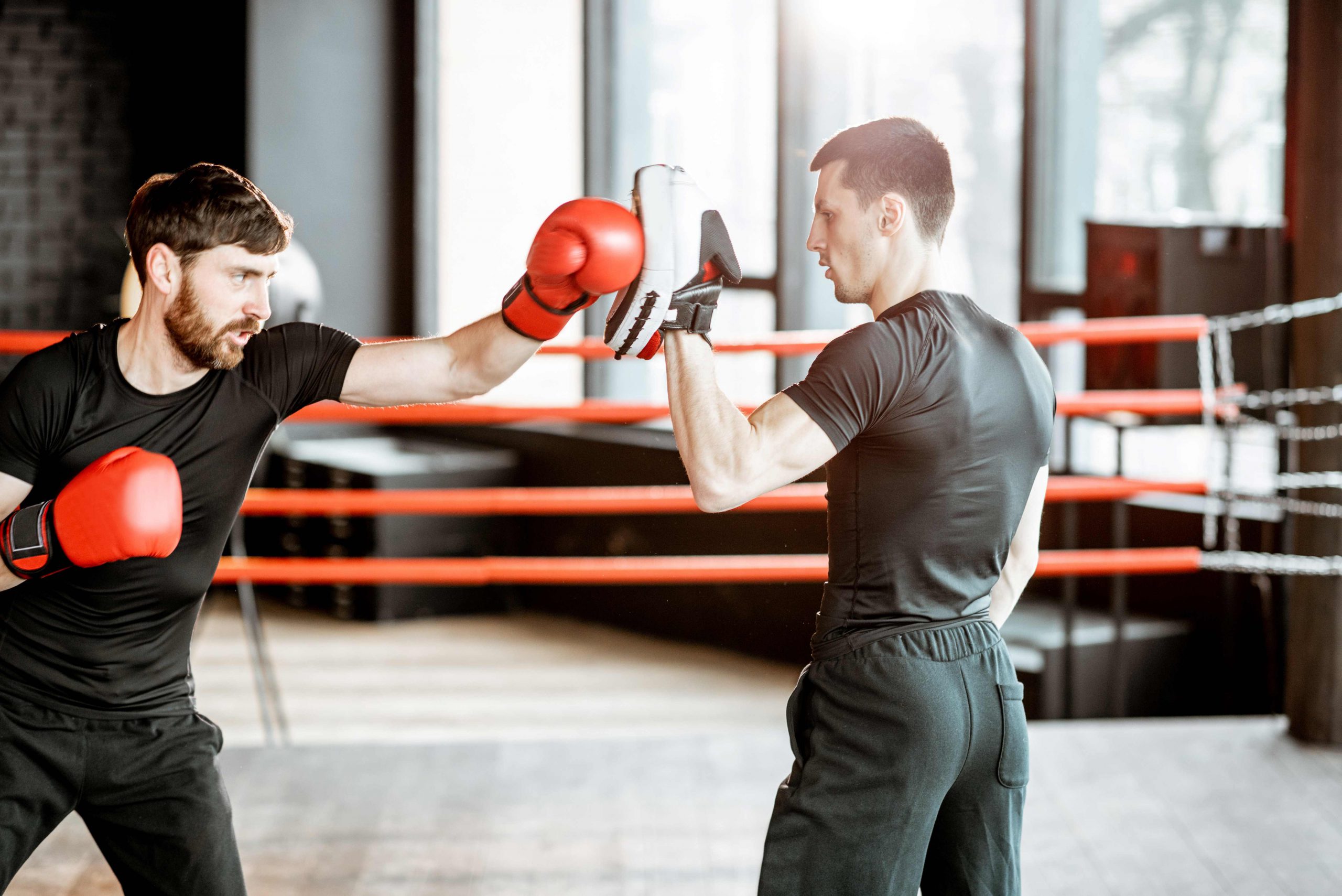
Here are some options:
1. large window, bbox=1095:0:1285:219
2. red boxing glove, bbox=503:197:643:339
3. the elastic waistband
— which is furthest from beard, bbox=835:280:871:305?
large window, bbox=1095:0:1285:219

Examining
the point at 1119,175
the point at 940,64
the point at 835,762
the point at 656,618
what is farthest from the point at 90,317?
the point at 835,762

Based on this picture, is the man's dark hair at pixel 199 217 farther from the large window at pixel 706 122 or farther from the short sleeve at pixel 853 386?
the large window at pixel 706 122

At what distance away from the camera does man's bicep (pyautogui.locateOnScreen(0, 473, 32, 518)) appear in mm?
1540

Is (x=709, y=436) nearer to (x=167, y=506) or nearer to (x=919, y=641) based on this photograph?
(x=919, y=641)

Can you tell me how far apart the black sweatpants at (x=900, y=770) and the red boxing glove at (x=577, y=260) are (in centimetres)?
48

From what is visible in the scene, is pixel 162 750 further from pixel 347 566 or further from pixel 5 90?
pixel 5 90

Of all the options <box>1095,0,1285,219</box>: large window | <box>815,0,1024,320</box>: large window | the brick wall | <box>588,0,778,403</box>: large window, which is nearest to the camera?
<box>1095,0,1285,219</box>: large window

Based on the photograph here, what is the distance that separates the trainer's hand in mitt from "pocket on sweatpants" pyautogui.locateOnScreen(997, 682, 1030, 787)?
510 mm

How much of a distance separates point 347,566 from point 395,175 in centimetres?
346

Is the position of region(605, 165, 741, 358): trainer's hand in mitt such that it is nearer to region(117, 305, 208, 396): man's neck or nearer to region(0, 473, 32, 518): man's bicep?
region(117, 305, 208, 396): man's neck

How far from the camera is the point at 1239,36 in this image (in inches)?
163

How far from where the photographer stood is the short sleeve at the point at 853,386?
142 centimetres

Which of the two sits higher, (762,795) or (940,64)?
(940,64)

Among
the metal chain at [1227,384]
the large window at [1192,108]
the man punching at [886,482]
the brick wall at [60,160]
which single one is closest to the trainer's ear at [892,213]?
the man punching at [886,482]
